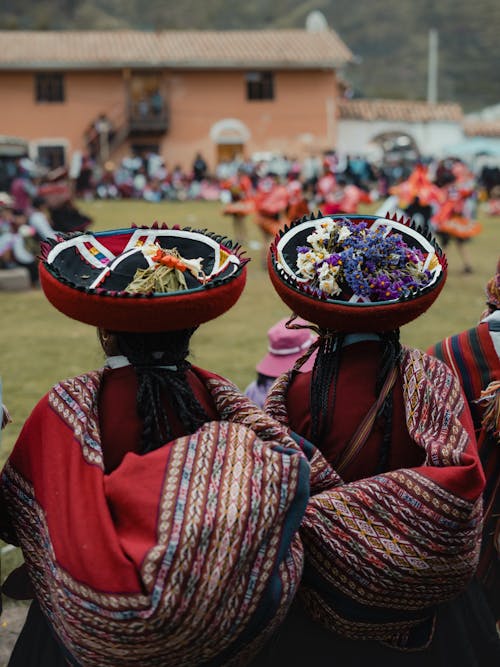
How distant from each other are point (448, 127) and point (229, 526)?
40587 millimetres

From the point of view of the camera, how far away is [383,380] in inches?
105

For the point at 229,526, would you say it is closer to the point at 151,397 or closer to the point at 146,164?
the point at 151,397

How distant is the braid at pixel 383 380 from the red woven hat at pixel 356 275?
6cm

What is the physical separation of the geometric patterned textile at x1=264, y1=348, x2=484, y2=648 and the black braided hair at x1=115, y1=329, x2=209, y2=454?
38 cm

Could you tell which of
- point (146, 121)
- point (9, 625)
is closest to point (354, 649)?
point (9, 625)

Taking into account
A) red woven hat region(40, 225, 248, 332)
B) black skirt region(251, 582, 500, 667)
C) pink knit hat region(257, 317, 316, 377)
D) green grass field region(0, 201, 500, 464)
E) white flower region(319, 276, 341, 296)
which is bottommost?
green grass field region(0, 201, 500, 464)

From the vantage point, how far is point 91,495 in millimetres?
2156

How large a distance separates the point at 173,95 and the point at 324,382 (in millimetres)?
34382

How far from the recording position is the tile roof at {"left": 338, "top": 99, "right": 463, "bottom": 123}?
128 ft

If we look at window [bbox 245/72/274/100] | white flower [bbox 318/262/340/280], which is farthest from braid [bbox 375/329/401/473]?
window [bbox 245/72/274/100]

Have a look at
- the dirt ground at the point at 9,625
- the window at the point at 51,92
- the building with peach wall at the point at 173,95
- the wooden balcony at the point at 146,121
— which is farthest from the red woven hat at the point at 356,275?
the window at the point at 51,92

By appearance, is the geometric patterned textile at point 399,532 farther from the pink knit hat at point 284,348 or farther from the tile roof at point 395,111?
the tile roof at point 395,111

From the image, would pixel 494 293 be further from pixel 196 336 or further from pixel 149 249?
pixel 196 336

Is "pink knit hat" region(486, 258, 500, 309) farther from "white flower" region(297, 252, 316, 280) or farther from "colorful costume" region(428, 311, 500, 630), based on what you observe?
"white flower" region(297, 252, 316, 280)
